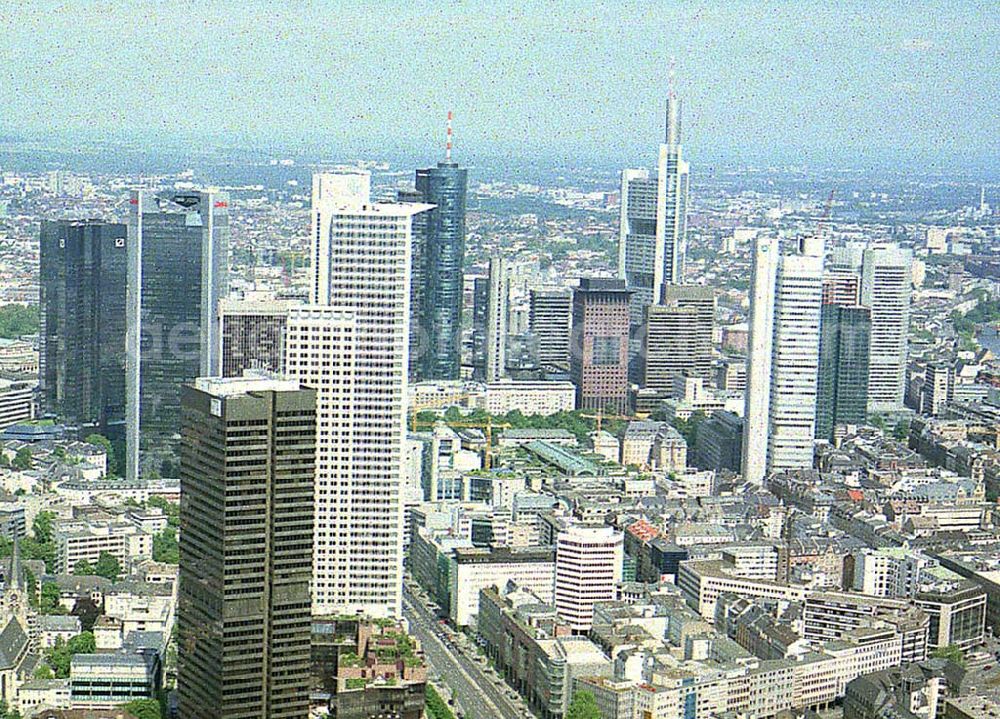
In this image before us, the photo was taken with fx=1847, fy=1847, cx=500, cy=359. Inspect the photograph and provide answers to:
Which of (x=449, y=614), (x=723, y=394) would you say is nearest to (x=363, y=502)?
(x=449, y=614)

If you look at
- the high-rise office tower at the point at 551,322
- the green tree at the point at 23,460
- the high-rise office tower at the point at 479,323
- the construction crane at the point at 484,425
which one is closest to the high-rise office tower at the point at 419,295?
the high-rise office tower at the point at 479,323

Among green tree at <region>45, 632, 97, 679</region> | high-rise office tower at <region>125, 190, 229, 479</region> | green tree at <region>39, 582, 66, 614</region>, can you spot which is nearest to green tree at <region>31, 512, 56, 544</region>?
green tree at <region>39, 582, 66, 614</region>

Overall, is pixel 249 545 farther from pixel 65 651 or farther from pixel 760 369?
pixel 760 369

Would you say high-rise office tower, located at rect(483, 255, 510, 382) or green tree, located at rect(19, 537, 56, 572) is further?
high-rise office tower, located at rect(483, 255, 510, 382)

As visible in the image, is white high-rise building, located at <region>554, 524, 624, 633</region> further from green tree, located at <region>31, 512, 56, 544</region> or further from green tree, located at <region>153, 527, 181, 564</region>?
green tree, located at <region>31, 512, 56, 544</region>

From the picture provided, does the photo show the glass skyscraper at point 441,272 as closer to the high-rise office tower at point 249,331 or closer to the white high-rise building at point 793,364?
the white high-rise building at point 793,364

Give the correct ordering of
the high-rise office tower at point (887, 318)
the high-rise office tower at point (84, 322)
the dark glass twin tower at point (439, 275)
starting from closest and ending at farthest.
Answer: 1. the high-rise office tower at point (84, 322)
2. the dark glass twin tower at point (439, 275)
3. the high-rise office tower at point (887, 318)
